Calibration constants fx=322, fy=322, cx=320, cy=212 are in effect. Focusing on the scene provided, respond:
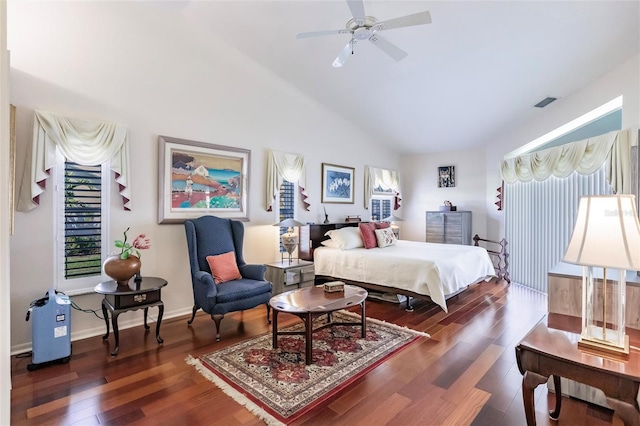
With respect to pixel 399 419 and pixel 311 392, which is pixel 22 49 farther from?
pixel 399 419

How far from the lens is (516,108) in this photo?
5090mm

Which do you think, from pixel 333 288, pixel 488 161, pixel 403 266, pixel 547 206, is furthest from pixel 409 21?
pixel 488 161

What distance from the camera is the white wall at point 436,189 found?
6867 millimetres

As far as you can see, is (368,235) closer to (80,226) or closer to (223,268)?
(223,268)

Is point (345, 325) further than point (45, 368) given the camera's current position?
Yes

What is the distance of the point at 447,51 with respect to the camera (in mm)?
3824

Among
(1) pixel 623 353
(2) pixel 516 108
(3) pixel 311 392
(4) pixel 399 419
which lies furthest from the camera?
(2) pixel 516 108

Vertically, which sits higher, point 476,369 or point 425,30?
point 425,30

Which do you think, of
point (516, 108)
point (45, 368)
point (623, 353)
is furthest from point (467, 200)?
point (45, 368)

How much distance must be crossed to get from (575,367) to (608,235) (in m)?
0.66

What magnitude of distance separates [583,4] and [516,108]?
233 cm

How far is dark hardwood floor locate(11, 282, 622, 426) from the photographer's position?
2.07 m

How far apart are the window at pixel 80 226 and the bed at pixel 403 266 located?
264cm

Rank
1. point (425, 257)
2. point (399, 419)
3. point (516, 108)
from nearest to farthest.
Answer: point (399, 419), point (425, 257), point (516, 108)
